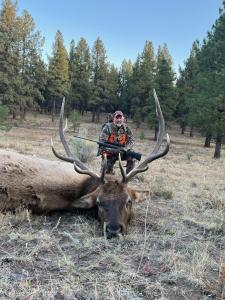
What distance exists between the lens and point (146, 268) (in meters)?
3.71

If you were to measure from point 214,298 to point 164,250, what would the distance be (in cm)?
115

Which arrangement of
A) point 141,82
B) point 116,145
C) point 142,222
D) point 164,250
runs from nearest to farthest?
1. point 164,250
2. point 142,222
3. point 116,145
4. point 141,82

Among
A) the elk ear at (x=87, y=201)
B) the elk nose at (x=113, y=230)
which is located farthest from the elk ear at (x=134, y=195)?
the elk nose at (x=113, y=230)

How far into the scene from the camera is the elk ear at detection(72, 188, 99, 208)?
5.54 metres

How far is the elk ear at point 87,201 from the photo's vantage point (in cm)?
554

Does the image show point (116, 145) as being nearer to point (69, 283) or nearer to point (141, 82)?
point (69, 283)

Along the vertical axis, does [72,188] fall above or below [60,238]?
above

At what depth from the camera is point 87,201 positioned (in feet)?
18.3

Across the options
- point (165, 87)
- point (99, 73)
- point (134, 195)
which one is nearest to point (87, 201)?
point (134, 195)

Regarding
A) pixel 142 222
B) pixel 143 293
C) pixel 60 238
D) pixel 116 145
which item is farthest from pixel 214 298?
pixel 116 145

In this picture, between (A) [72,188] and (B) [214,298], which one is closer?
(B) [214,298]

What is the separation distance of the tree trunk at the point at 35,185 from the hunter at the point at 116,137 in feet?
4.73

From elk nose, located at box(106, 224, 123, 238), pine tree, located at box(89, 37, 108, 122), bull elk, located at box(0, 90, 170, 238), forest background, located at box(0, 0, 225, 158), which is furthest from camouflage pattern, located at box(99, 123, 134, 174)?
pine tree, located at box(89, 37, 108, 122)

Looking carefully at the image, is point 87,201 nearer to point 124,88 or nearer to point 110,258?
point 110,258
